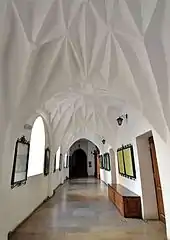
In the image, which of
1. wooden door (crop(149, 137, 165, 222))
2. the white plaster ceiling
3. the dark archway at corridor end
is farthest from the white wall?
the dark archway at corridor end

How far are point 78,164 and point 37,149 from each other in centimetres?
1524

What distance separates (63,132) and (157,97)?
609 cm

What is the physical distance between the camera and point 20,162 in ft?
15.3

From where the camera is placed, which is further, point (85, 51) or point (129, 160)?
point (129, 160)

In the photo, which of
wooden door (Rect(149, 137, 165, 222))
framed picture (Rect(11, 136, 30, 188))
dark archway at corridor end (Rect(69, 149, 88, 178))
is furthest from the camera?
dark archway at corridor end (Rect(69, 149, 88, 178))

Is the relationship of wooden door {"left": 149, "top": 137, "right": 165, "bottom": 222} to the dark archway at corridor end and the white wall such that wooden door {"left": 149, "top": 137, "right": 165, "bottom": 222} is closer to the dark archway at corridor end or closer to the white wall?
the white wall

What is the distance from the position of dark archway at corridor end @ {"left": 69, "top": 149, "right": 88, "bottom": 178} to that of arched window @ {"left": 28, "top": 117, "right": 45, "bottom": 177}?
14633mm

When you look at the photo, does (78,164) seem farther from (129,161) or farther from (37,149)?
(129,161)

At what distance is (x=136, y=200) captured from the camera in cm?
521

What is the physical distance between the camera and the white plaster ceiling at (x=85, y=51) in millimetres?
2924

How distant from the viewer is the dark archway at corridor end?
21.6 m

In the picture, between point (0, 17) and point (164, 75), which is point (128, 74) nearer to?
point (164, 75)

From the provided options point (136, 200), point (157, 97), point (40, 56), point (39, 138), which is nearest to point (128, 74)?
point (157, 97)

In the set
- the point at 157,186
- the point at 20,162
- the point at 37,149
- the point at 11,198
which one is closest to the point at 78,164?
the point at 37,149
